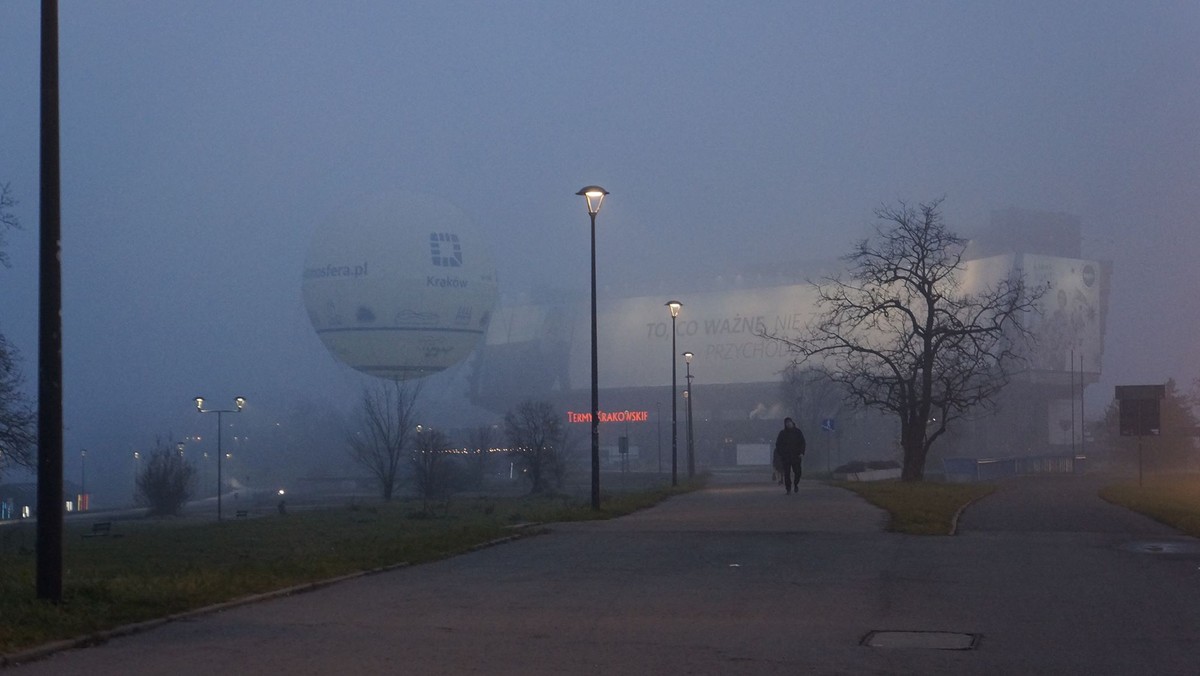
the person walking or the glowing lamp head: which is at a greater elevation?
the glowing lamp head

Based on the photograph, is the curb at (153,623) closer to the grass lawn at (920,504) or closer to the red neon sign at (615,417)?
the grass lawn at (920,504)

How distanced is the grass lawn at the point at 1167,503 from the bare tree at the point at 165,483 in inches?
1522

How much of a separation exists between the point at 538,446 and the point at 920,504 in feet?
108

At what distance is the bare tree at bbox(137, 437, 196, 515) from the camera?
53.2 meters

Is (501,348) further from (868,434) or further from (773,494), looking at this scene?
(773,494)

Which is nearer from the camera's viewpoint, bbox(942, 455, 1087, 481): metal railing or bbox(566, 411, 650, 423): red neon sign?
bbox(942, 455, 1087, 481): metal railing

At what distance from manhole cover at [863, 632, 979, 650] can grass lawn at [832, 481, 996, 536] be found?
8633 millimetres

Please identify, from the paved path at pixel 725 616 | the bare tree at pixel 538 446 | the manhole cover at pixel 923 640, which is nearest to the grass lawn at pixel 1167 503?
the paved path at pixel 725 616

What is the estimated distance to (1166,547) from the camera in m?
15.0

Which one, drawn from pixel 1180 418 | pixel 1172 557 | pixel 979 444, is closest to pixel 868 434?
pixel 979 444

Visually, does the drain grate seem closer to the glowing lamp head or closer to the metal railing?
the glowing lamp head

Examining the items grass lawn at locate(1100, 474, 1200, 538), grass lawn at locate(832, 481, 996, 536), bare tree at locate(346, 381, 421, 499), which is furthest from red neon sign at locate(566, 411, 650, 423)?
grass lawn at locate(832, 481, 996, 536)

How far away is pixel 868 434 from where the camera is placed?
86.2 metres

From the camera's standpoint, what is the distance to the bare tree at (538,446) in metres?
53.3
